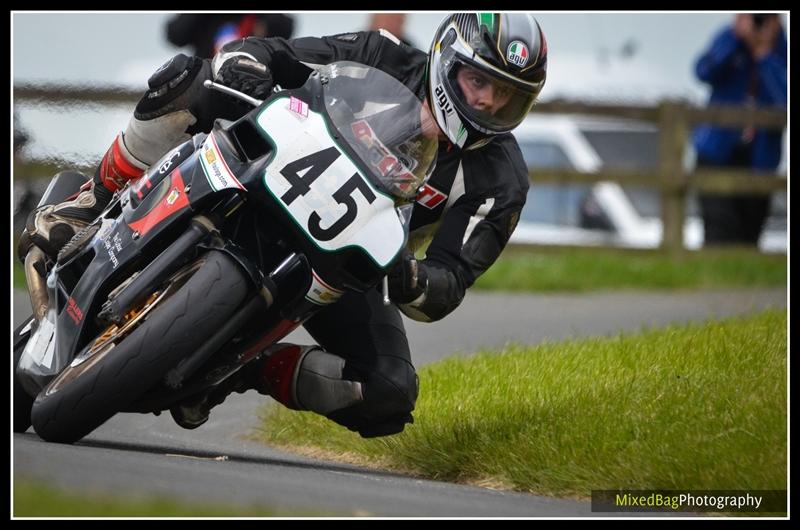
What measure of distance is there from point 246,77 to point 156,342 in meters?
1.08

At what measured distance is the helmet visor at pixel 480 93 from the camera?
19.6 ft

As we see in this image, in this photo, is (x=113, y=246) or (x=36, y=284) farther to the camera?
(x=36, y=284)

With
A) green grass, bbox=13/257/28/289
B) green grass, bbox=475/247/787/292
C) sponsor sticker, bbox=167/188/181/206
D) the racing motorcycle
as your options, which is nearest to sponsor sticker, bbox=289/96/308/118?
the racing motorcycle

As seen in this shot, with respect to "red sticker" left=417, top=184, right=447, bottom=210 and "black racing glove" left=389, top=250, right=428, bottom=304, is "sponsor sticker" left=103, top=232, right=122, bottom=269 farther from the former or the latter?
"red sticker" left=417, top=184, right=447, bottom=210

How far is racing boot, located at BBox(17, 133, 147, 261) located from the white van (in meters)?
9.97

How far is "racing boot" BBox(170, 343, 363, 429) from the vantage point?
251 inches

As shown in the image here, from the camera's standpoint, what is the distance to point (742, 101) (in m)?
14.7

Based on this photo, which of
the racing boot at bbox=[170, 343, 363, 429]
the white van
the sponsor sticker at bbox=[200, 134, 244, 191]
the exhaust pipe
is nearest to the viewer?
the sponsor sticker at bbox=[200, 134, 244, 191]

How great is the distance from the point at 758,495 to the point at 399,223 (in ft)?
5.10

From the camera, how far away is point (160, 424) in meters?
7.68

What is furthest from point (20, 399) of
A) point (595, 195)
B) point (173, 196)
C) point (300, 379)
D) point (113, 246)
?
point (595, 195)

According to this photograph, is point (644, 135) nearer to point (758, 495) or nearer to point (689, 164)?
point (689, 164)

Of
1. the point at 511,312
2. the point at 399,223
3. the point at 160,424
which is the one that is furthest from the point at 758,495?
the point at 511,312

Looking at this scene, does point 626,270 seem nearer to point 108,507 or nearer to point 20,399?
point 20,399
